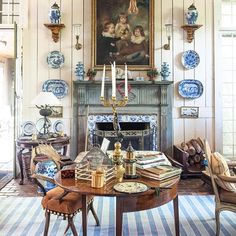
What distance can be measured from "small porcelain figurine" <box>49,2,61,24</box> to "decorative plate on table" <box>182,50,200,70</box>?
91.9 inches

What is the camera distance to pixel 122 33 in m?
5.91

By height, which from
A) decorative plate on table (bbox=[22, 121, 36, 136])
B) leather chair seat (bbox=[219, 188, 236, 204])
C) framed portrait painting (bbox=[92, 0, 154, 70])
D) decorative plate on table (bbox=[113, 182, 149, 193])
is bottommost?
leather chair seat (bbox=[219, 188, 236, 204])

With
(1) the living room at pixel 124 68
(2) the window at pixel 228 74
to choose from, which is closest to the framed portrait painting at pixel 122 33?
(1) the living room at pixel 124 68

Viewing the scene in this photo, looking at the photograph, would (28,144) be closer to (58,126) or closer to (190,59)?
(58,126)

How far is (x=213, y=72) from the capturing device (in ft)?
19.7

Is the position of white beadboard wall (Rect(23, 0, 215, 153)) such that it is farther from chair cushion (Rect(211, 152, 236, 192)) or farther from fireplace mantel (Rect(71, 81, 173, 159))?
chair cushion (Rect(211, 152, 236, 192))

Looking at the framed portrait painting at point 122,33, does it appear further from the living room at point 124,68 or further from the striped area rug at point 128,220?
the striped area rug at point 128,220

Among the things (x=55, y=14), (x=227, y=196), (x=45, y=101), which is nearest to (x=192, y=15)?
(x=55, y=14)

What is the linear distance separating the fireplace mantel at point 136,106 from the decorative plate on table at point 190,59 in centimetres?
50

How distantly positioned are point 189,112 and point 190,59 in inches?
37.9

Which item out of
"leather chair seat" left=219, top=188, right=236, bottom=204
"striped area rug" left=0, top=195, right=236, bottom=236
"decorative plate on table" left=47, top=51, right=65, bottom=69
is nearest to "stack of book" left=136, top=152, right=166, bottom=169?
"leather chair seat" left=219, top=188, right=236, bottom=204

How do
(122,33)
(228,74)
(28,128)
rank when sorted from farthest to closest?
(228,74), (122,33), (28,128)

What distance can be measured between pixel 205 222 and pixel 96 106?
9.89 feet

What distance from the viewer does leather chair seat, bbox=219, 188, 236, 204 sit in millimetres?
3096
